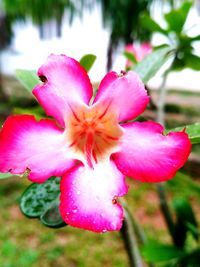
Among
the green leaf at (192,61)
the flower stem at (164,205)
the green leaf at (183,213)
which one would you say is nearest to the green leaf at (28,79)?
the green leaf at (192,61)

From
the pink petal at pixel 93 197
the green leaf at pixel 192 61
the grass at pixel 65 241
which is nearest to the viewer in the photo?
the pink petal at pixel 93 197

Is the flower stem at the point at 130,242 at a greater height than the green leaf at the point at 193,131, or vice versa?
the green leaf at the point at 193,131

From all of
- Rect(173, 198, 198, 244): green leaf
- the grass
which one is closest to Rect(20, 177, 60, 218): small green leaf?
Rect(173, 198, 198, 244): green leaf

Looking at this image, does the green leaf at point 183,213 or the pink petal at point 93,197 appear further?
the green leaf at point 183,213

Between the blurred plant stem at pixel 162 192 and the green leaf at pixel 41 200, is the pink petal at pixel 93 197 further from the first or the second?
the blurred plant stem at pixel 162 192

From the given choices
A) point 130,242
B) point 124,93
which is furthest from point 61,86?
point 130,242

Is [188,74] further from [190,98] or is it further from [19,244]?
[19,244]

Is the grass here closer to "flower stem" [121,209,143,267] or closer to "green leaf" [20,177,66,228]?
"flower stem" [121,209,143,267]
